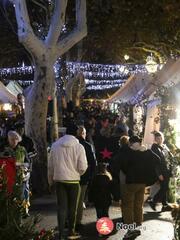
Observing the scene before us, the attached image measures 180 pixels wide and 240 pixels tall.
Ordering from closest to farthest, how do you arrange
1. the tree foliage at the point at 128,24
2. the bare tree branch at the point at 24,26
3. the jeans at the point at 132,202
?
the jeans at the point at 132,202, the bare tree branch at the point at 24,26, the tree foliage at the point at 128,24

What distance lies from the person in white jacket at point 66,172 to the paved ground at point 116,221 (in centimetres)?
79

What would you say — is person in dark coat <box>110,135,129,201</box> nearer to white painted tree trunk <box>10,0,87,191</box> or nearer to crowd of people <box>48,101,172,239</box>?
crowd of people <box>48,101,172,239</box>

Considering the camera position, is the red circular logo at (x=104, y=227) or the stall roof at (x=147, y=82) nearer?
the red circular logo at (x=104, y=227)

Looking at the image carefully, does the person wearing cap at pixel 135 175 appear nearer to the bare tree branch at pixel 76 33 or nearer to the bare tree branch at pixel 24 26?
the bare tree branch at pixel 24 26

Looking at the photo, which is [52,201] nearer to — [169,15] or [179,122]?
[179,122]

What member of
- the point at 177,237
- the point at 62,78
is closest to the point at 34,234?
the point at 177,237

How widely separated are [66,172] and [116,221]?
7.65 feet

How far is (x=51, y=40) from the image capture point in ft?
45.7

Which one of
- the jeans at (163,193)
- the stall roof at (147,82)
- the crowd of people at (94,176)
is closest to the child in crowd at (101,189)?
the crowd of people at (94,176)

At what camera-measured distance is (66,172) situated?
863 cm

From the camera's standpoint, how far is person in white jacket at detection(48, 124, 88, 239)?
8.66m

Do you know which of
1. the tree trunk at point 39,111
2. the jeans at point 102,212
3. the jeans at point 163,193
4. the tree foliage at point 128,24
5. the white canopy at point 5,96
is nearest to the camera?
the jeans at point 102,212

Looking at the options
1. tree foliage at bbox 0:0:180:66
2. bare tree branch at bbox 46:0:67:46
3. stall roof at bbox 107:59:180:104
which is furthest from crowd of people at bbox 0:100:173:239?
tree foliage at bbox 0:0:180:66

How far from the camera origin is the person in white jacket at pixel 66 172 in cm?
866
